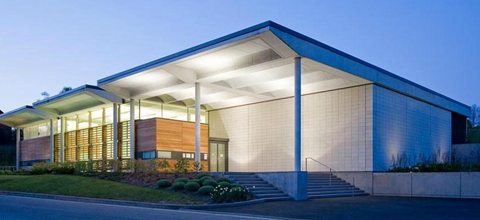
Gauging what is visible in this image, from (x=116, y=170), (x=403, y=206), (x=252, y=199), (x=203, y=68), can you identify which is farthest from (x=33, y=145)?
(x=403, y=206)

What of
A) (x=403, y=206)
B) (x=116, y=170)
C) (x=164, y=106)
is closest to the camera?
(x=403, y=206)

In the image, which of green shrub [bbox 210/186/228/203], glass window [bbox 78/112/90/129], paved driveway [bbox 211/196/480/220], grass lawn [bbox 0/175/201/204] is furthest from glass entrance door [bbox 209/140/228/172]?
paved driveway [bbox 211/196/480/220]

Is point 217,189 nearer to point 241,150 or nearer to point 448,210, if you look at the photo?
point 448,210

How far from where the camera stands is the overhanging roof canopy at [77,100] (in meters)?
30.3

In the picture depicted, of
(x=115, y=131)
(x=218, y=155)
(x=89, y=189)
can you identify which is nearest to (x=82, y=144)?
(x=115, y=131)

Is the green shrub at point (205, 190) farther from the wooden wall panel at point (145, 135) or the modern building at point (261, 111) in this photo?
the wooden wall panel at point (145, 135)

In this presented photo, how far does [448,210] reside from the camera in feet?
50.6

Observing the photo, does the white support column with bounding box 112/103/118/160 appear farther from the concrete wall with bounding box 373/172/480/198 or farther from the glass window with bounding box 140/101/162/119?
the concrete wall with bounding box 373/172/480/198

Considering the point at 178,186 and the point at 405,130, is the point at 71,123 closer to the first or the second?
the point at 178,186

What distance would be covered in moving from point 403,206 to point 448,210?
166cm

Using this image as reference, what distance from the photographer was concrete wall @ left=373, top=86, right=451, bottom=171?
25.1m

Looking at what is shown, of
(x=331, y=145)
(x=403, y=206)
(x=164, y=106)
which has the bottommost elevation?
(x=403, y=206)

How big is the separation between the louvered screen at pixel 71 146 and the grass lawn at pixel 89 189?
9256 millimetres

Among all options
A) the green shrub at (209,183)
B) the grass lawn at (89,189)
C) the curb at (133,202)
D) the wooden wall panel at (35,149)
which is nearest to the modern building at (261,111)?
the wooden wall panel at (35,149)
